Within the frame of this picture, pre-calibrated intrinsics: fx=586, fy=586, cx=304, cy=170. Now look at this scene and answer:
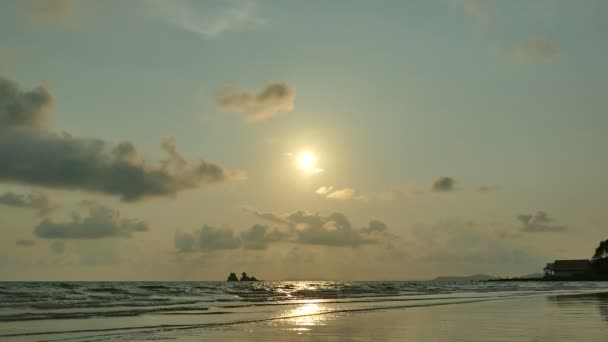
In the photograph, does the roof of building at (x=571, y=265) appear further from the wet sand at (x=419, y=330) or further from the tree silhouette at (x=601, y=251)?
the wet sand at (x=419, y=330)

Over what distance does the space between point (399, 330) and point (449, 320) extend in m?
5.50

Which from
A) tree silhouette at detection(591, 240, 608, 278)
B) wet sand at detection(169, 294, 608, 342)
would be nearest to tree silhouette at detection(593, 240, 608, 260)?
tree silhouette at detection(591, 240, 608, 278)

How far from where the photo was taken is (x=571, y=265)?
17462 cm

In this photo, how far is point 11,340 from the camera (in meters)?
Result: 21.2

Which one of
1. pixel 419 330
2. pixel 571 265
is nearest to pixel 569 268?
pixel 571 265

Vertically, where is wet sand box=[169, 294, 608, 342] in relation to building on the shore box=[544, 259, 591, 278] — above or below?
below

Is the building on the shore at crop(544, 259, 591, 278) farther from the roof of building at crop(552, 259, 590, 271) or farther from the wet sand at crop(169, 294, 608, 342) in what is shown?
the wet sand at crop(169, 294, 608, 342)

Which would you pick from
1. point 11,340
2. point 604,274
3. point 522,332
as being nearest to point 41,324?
point 11,340

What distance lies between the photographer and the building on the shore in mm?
168250

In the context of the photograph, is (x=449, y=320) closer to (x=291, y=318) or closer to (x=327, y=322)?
(x=327, y=322)

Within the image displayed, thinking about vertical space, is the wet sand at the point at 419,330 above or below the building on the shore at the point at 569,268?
below

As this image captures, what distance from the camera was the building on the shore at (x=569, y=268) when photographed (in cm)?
16825

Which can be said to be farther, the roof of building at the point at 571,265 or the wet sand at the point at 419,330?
the roof of building at the point at 571,265

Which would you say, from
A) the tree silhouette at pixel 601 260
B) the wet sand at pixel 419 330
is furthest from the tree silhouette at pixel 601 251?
the wet sand at pixel 419 330
